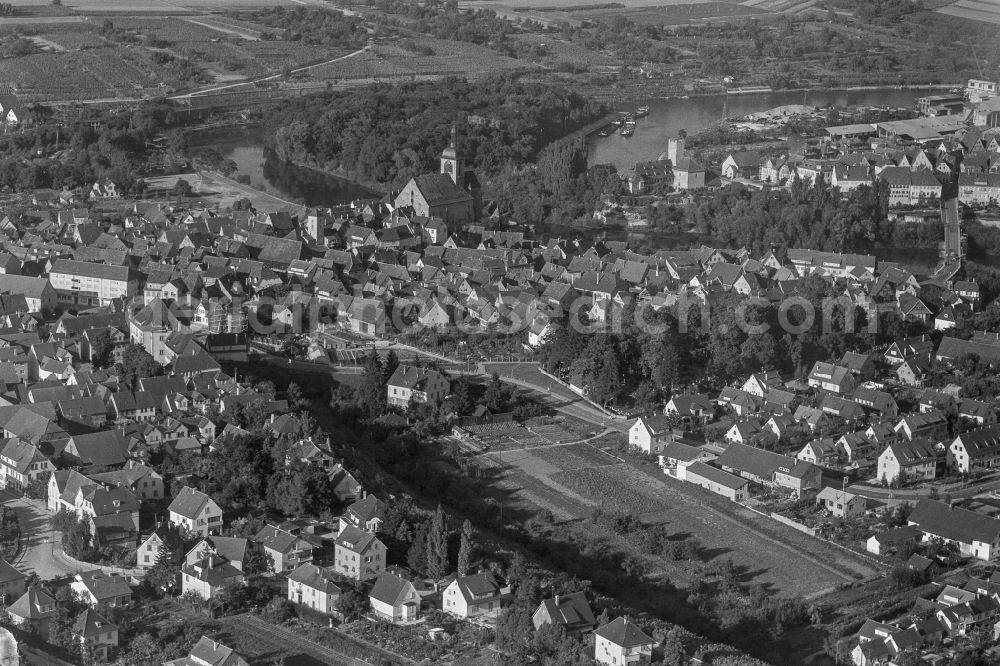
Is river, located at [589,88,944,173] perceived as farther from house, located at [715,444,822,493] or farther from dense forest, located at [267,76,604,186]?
house, located at [715,444,822,493]

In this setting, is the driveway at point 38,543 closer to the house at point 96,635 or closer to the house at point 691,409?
the house at point 96,635

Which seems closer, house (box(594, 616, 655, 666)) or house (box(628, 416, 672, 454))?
house (box(594, 616, 655, 666))

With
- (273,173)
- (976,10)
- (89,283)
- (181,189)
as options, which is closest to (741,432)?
(89,283)

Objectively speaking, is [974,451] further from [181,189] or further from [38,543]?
[181,189]

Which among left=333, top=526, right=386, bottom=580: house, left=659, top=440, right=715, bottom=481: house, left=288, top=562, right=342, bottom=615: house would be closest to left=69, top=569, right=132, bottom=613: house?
left=288, top=562, right=342, bottom=615: house

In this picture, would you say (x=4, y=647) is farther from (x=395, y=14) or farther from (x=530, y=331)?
(x=395, y=14)

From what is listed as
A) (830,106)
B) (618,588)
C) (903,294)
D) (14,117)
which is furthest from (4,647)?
(830,106)
